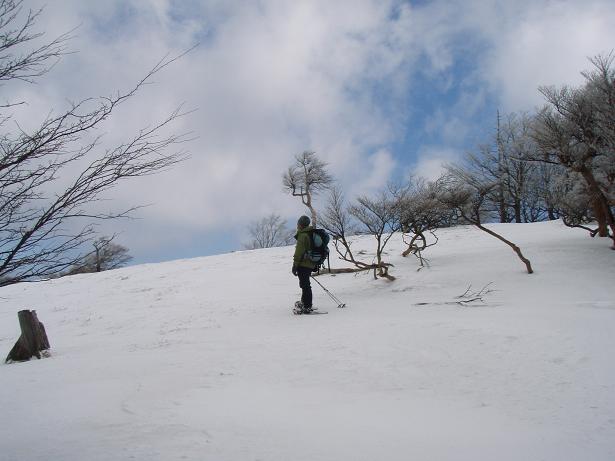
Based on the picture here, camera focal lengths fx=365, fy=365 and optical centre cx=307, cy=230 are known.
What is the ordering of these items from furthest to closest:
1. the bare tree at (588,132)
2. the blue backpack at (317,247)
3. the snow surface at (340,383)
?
the bare tree at (588,132) → the blue backpack at (317,247) → the snow surface at (340,383)

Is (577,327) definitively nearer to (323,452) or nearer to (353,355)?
(353,355)

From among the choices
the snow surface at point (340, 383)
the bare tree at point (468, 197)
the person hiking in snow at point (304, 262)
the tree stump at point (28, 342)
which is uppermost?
the bare tree at point (468, 197)

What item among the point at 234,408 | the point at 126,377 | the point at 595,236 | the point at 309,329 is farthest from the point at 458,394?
the point at 595,236

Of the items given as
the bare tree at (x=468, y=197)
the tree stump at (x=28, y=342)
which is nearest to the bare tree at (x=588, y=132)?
the bare tree at (x=468, y=197)

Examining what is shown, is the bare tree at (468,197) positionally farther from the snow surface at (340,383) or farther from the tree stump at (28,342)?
the tree stump at (28,342)

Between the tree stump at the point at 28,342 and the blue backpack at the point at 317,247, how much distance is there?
191 inches

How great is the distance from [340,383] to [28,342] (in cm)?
529

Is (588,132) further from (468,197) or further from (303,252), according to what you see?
(303,252)

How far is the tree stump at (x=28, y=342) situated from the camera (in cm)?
591

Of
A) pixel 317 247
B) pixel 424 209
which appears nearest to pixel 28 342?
pixel 317 247

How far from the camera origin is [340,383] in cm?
388

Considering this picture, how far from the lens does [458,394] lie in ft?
11.6

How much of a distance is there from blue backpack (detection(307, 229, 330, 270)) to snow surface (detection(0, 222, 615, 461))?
48.4 inches

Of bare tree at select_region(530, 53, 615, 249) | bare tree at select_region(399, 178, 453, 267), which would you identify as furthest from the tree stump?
bare tree at select_region(530, 53, 615, 249)
